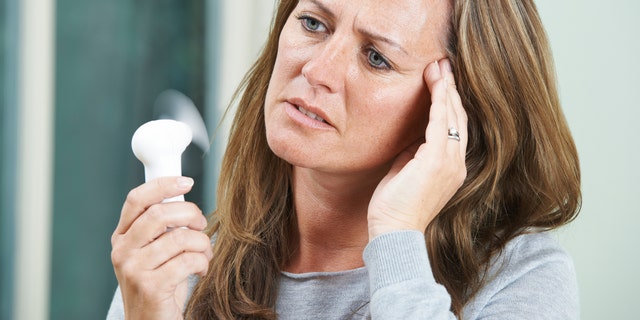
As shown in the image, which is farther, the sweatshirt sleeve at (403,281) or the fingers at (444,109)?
the fingers at (444,109)

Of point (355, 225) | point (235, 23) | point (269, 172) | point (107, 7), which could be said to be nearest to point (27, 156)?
point (107, 7)

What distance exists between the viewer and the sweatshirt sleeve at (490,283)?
1.31m

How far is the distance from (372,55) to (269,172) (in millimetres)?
396

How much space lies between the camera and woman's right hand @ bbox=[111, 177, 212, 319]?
1.26 meters

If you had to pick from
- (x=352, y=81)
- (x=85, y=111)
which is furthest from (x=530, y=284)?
(x=85, y=111)

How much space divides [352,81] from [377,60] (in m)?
0.06

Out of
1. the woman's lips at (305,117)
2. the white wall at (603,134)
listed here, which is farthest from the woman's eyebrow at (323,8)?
the white wall at (603,134)

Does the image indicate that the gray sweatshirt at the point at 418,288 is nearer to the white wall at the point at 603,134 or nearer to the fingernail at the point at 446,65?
the fingernail at the point at 446,65

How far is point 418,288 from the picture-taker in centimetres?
133

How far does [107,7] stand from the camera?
3234 millimetres

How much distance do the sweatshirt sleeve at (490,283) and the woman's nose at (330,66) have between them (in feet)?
0.90

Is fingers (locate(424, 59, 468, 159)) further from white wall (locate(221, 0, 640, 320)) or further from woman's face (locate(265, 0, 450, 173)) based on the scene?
white wall (locate(221, 0, 640, 320))

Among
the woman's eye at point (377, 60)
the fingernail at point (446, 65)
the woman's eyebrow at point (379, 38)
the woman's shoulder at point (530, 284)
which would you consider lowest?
the woman's shoulder at point (530, 284)

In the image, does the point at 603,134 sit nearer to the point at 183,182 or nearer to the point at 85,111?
→ the point at 183,182
